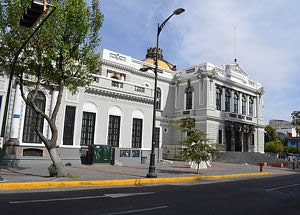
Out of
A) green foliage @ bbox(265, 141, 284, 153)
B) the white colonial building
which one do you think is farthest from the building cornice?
green foliage @ bbox(265, 141, 284, 153)

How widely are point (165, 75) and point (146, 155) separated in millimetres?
20994

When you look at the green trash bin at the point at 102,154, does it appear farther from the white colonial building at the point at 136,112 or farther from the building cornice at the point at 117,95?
the building cornice at the point at 117,95

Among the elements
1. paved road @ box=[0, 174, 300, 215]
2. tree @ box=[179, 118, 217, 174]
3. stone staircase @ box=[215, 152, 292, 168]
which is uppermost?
tree @ box=[179, 118, 217, 174]

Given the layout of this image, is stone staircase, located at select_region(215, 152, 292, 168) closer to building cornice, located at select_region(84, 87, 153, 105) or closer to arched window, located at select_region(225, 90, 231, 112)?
arched window, located at select_region(225, 90, 231, 112)

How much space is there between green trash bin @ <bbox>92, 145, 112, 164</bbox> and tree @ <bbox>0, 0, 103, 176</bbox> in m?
8.62

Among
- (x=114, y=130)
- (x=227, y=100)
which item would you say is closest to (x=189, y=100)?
(x=227, y=100)

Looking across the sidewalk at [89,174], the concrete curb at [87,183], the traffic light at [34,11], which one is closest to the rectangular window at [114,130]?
the sidewalk at [89,174]

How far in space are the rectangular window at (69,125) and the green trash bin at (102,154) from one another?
2156 mm

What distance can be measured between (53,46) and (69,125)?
1048 cm

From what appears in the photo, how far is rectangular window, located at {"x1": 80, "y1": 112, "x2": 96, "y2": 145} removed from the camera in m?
24.8

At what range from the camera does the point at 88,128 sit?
82.6 feet

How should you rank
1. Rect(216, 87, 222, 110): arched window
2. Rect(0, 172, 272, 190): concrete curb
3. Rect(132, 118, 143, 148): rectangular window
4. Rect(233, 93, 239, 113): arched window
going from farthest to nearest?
1. Rect(233, 93, 239, 113): arched window
2. Rect(216, 87, 222, 110): arched window
3. Rect(132, 118, 143, 148): rectangular window
4. Rect(0, 172, 272, 190): concrete curb

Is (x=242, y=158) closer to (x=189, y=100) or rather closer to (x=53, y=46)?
(x=189, y=100)

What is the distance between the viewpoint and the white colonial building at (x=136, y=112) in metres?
21.7
